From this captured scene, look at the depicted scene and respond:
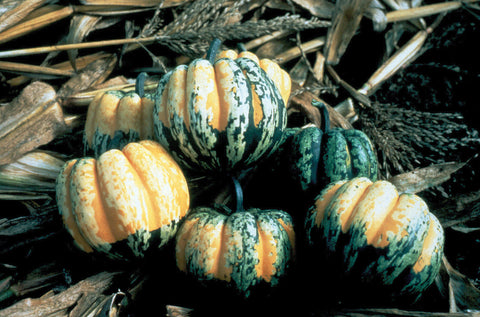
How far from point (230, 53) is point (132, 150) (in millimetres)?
791

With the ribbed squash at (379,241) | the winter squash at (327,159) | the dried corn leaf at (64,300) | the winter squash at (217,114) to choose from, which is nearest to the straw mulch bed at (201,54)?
the dried corn leaf at (64,300)

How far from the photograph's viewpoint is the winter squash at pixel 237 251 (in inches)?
53.8

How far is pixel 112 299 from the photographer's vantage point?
1.37 m

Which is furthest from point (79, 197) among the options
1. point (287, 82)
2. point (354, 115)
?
point (354, 115)

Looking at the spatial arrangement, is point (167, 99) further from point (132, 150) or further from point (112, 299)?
point (112, 299)

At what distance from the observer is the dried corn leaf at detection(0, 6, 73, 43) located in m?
2.12

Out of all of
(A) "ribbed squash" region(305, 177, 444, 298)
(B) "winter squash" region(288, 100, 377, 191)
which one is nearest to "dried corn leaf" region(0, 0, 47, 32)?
(B) "winter squash" region(288, 100, 377, 191)

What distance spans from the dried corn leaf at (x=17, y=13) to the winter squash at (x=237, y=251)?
1.61 m

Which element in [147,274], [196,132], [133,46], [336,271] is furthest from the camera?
[133,46]

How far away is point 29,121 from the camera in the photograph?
2.01 meters

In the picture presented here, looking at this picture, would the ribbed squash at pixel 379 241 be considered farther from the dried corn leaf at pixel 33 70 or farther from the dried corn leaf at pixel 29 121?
the dried corn leaf at pixel 33 70

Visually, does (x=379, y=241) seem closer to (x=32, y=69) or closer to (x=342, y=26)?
(x=342, y=26)

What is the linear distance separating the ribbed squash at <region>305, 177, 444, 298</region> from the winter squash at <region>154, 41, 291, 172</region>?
43 cm

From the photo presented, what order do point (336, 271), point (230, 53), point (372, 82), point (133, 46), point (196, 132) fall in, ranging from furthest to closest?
point (372, 82), point (133, 46), point (230, 53), point (196, 132), point (336, 271)
